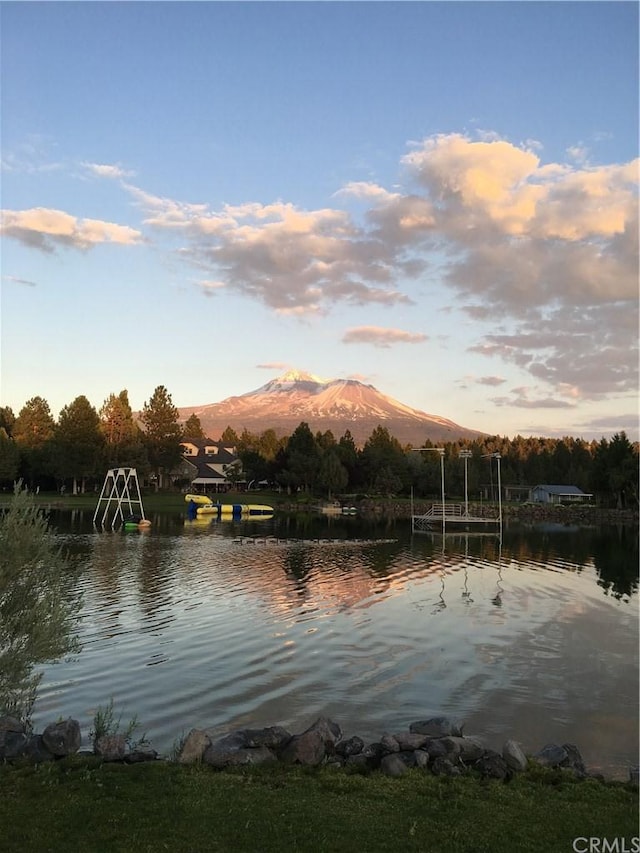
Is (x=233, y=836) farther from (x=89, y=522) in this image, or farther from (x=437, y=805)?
(x=89, y=522)

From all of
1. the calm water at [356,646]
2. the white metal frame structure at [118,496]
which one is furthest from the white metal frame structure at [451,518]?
the white metal frame structure at [118,496]

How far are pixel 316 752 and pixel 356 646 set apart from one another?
11.6 metres

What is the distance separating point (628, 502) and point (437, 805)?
125892 mm

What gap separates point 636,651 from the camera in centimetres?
2503

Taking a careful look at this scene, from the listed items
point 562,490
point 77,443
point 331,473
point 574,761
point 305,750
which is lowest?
point 574,761

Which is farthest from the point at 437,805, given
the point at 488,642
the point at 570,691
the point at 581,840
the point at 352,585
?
the point at 352,585

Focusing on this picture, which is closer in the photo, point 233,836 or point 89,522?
point 233,836

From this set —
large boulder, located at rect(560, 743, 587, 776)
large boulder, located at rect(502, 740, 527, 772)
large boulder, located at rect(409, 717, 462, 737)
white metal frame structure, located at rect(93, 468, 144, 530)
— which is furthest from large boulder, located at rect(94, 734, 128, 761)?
white metal frame structure, located at rect(93, 468, 144, 530)

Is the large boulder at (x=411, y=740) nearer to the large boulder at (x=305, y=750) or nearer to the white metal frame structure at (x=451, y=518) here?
the large boulder at (x=305, y=750)

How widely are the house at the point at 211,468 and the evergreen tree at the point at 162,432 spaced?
3.06 meters

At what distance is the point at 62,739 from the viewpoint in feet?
41.2

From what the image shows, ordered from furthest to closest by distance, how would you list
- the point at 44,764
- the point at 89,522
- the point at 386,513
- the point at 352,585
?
the point at 386,513
the point at 89,522
the point at 352,585
the point at 44,764

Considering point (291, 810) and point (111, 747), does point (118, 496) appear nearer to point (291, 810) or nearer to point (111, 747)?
point (111, 747)

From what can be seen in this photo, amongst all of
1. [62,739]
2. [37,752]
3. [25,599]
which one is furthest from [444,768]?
[25,599]
